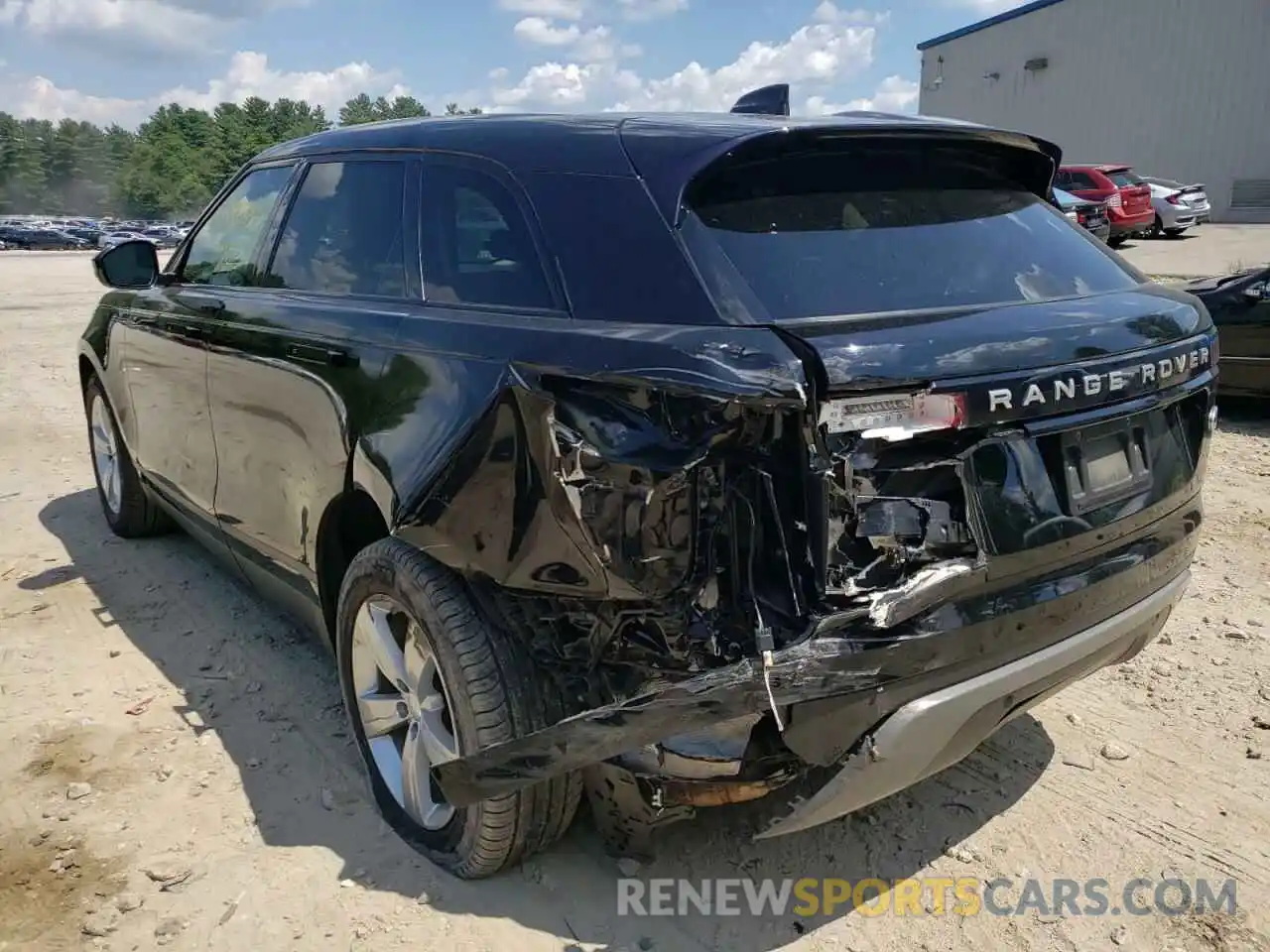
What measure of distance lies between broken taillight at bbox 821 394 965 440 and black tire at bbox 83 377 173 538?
13.3 ft

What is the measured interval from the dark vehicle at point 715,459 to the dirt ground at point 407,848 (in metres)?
0.23

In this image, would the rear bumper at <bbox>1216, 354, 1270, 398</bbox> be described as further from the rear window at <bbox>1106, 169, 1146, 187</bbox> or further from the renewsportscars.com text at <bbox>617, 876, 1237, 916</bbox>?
the rear window at <bbox>1106, 169, 1146, 187</bbox>

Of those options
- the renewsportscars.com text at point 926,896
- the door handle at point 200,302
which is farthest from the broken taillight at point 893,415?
the door handle at point 200,302

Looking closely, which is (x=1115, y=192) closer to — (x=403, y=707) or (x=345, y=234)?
(x=345, y=234)

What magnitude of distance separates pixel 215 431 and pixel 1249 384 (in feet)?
22.1

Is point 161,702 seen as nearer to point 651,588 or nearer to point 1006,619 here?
point 651,588

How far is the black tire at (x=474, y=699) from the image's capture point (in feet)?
7.65

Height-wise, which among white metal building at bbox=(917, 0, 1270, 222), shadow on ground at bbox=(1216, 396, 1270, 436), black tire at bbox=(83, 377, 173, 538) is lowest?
shadow on ground at bbox=(1216, 396, 1270, 436)

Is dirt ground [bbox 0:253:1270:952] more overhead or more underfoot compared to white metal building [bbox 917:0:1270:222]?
more underfoot

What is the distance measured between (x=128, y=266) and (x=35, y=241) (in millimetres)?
60496

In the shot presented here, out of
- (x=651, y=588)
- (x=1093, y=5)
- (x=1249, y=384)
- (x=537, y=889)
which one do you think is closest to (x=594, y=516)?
(x=651, y=588)

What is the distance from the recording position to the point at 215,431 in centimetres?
371

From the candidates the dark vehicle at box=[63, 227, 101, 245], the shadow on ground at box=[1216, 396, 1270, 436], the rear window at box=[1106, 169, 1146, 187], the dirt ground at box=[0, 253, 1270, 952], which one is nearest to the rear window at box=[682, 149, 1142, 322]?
the dirt ground at box=[0, 253, 1270, 952]

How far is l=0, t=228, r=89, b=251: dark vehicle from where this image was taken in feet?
182
